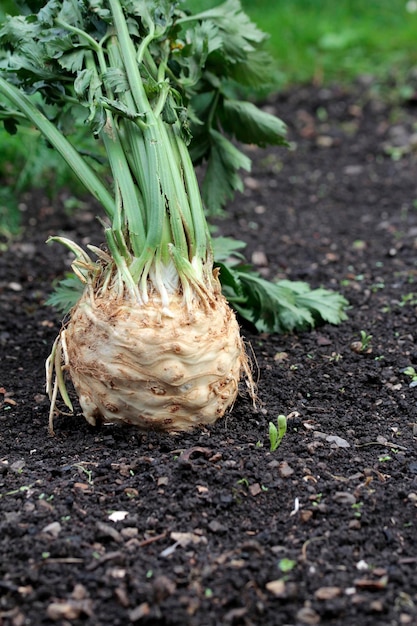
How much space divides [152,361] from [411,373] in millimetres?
1249

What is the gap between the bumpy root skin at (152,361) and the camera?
2910 millimetres

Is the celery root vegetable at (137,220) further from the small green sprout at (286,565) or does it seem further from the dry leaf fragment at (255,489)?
the small green sprout at (286,565)

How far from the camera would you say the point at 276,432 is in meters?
2.92

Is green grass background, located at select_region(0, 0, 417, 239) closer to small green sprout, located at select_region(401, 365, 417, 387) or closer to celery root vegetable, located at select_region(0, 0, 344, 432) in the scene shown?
celery root vegetable, located at select_region(0, 0, 344, 432)

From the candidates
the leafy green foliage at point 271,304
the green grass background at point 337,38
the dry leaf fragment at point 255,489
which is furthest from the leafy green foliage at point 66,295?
the green grass background at point 337,38

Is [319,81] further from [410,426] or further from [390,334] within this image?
[410,426]

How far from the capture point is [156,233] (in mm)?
3006

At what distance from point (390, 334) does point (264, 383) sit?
0.79 metres

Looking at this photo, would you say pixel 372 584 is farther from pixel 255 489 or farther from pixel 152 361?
pixel 152 361

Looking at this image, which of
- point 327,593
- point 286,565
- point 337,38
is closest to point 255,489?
point 286,565

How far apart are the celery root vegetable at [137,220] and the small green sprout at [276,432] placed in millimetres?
254

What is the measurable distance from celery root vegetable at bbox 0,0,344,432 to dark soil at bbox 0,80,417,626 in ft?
0.66

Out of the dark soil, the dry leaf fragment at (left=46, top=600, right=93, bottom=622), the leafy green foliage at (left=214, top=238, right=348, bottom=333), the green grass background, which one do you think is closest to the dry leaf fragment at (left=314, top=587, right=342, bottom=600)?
the dark soil

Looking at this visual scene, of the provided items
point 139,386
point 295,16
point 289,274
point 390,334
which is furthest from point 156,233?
point 295,16
